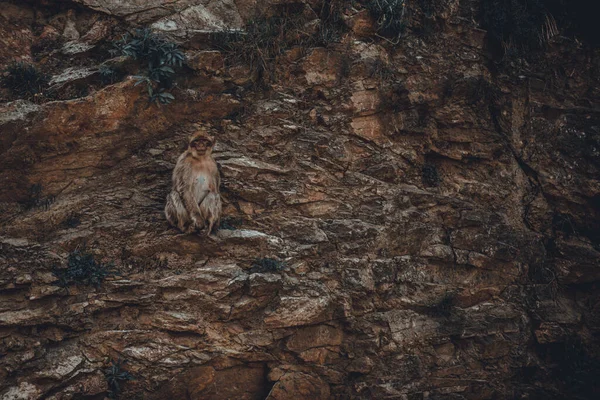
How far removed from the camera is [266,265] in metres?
9.24

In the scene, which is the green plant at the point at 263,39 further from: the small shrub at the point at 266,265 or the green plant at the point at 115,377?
the green plant at the point at 115,377

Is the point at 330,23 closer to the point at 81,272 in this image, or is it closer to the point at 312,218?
the point at 312,218

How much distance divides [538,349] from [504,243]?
2277mm

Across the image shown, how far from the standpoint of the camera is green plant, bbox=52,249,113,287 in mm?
8312

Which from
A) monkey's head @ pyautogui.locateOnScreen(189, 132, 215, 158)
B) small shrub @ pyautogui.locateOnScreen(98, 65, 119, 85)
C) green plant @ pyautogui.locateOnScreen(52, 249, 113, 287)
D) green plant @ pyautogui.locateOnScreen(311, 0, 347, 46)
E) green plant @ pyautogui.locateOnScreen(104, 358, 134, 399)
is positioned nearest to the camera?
green plant @ pyautogui.locateOnScreen(104, 358, 134, 399)

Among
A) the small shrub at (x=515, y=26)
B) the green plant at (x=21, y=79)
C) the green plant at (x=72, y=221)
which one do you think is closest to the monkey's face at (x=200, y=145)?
the green plant at (x=72, y=221)

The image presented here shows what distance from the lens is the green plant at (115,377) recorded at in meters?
7.94

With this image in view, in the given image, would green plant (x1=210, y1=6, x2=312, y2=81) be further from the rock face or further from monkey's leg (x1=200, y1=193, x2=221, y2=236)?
monkey's leg (x1=200, y1=193, x2=221, y2=236)

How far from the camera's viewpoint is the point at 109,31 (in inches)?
405

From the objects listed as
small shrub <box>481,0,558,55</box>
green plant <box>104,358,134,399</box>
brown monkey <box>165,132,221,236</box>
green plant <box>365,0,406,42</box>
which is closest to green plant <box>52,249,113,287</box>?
green plant <box>104,358,134,399</box>

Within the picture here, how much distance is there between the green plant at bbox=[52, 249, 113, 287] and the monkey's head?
2499 millimetres

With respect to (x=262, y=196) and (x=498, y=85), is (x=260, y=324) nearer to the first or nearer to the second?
(x=262, y=196)

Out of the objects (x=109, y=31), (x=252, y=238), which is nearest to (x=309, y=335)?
(x=252, y=238)

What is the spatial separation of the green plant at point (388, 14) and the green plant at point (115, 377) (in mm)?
8588
